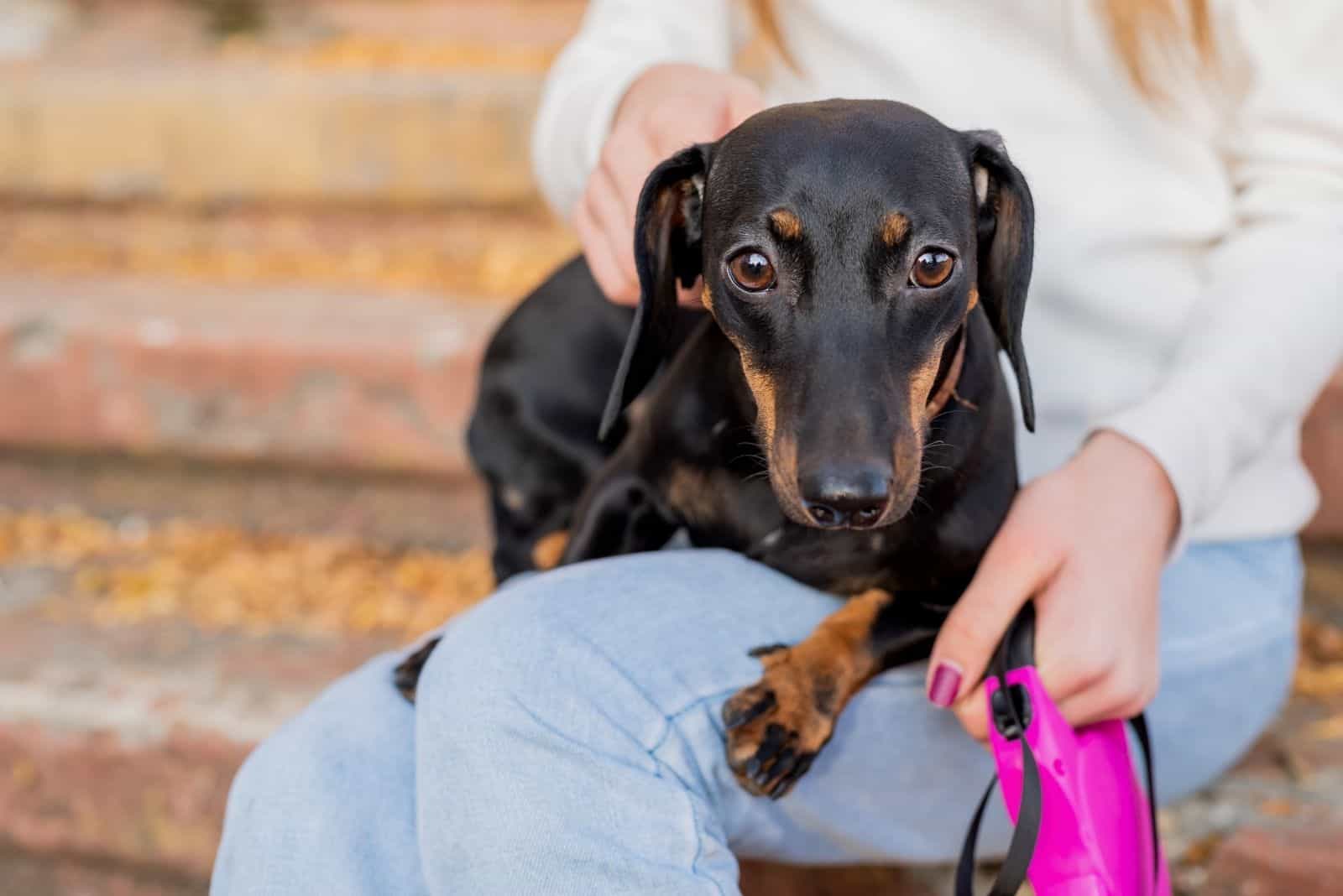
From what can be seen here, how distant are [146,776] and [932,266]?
1.72 m

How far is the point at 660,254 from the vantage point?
141 cm

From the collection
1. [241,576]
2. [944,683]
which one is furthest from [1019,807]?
[241,576]

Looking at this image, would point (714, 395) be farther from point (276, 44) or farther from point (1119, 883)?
point (276, 44)

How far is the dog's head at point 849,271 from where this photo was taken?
1.19m

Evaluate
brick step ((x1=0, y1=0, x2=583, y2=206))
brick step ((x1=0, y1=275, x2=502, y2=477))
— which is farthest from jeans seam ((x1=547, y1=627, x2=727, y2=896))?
brick step ((x1=0, y1=0, x2=583, y2=206))

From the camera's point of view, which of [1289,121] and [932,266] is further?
[1289,121]

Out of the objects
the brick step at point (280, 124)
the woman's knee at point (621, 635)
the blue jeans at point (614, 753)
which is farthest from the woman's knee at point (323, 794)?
the brick step at point (280, 124)

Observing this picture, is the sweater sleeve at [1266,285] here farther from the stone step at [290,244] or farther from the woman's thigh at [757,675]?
the stone step at [290,244]

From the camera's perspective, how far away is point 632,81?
168cm

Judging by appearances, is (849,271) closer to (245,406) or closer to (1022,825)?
(1022,825)

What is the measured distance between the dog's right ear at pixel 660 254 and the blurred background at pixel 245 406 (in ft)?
2.82

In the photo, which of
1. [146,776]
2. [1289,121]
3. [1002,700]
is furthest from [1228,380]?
[146,776]

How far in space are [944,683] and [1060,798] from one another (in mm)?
156

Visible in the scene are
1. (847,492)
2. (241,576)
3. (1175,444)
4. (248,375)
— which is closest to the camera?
(847,492)
